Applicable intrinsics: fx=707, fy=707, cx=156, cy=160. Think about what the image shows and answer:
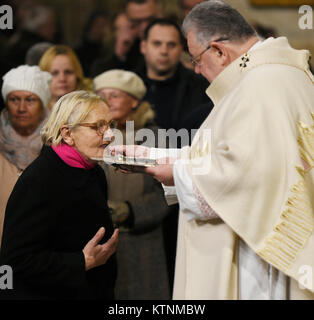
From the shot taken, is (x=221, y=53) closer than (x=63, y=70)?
Yes

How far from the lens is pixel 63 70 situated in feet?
17.1

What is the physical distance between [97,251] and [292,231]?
0.99m

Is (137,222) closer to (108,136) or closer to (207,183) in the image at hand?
(108,136)

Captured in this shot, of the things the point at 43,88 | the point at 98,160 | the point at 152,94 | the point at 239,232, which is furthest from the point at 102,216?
the point at 152,94

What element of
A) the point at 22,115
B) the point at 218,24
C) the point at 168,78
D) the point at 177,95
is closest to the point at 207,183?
the point at 218,24

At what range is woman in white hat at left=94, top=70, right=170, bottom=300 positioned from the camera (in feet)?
15.0

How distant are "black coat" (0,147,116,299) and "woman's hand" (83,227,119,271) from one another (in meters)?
0.03

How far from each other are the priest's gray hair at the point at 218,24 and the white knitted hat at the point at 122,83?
4.74ft

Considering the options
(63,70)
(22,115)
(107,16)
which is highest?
(107,16)

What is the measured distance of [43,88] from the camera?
4.56 meters

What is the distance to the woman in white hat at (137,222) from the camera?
4570 mm
